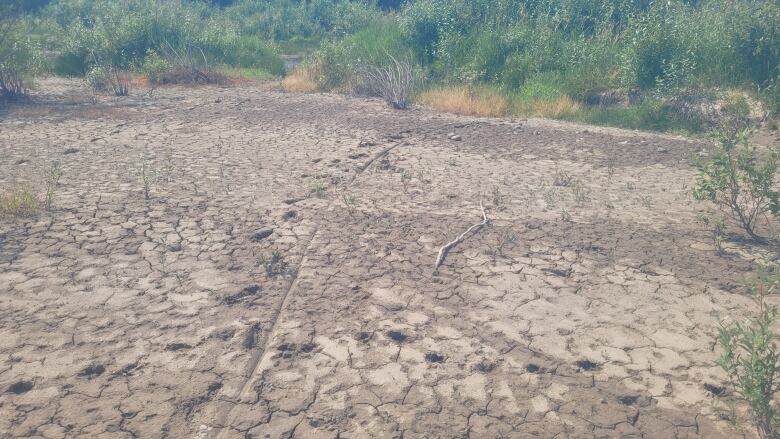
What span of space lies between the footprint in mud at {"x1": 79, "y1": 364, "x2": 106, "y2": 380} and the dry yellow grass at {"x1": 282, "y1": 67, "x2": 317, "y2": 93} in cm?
887

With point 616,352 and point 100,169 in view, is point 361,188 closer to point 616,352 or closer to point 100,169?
point 100,169

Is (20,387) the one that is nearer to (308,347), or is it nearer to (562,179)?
(308,347)

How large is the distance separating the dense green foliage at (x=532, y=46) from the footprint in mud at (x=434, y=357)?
6970mm

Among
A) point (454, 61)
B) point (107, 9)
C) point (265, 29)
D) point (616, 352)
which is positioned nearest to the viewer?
point (616, 352)

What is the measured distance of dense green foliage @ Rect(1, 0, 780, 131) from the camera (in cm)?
930

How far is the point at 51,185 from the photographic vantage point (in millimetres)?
5203

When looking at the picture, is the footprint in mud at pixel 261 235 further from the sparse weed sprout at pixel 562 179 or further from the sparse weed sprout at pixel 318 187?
the sparse weed sprout at pixel 562 179

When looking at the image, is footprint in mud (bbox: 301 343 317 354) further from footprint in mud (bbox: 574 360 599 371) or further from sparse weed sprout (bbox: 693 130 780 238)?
sparse weed sprout (bbox: 693 130 780 238)

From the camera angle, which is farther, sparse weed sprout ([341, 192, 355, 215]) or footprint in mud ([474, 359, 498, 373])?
sparse weed sprout ([341, 192, 355, 215])

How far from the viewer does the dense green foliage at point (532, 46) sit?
366 inches

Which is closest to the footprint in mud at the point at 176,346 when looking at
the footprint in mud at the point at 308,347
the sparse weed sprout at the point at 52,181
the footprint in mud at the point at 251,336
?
the footprint in mud at the point at 251,336

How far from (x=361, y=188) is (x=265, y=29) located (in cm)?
1727

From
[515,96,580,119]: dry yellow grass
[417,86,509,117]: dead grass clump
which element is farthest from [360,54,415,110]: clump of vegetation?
[515,96,580,119]: dry yellow grass

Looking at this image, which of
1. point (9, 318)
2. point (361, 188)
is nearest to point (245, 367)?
point (9, 318)
